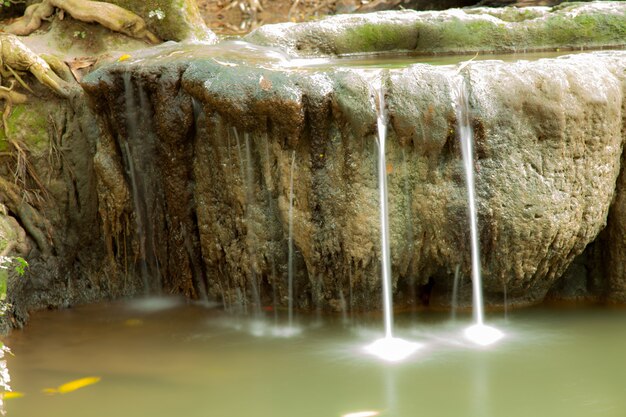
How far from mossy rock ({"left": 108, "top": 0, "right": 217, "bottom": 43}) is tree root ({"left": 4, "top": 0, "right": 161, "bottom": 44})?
57mm

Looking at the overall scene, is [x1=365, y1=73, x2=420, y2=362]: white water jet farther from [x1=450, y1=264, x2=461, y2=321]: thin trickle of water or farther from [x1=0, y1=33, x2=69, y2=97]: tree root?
[x1=0, y1=33, x2=69, y2=97]: tree root

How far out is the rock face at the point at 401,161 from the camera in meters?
5.27

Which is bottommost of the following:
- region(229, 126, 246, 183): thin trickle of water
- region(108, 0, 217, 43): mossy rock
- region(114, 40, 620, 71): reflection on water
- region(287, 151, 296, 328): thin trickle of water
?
region(287, 151, 296, 328): thin trickle of water

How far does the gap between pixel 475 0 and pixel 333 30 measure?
3737mm

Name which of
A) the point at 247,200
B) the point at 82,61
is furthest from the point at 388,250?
the point at 82,61

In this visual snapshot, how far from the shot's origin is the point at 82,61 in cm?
670

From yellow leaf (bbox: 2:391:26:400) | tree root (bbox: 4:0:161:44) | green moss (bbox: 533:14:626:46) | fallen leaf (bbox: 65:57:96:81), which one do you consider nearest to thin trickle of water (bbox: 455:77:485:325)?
green moss (bbox: 533:14:626:46)

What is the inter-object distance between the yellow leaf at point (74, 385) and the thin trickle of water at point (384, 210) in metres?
1.74

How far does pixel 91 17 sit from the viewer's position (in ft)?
23.6

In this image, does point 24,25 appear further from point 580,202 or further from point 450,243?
point 580,202

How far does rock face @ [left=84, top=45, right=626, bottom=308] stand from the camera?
5.27 metres

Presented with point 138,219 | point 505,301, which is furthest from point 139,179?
point 505,301

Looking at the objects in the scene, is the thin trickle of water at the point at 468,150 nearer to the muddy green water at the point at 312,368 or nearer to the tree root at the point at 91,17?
the muddy green water at the point at 312,368

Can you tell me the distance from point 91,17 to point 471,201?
142 inches
